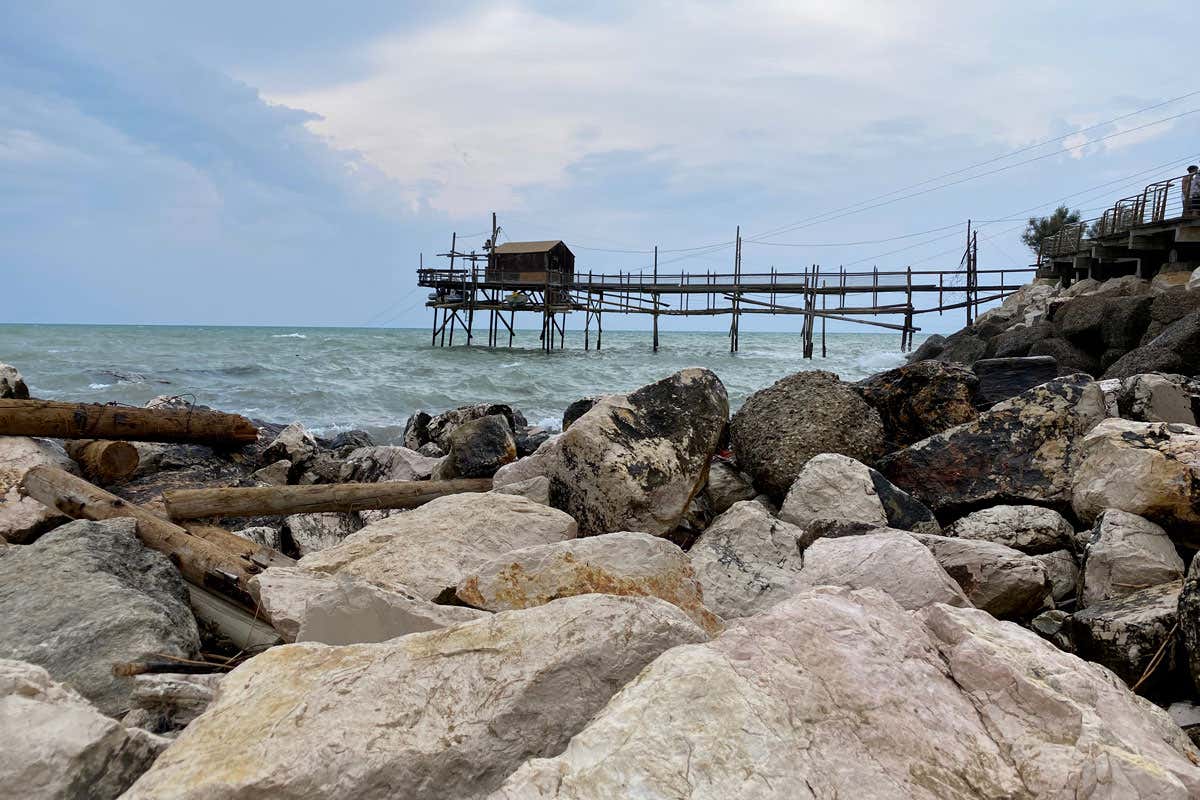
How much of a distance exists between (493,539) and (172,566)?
168 centimetres

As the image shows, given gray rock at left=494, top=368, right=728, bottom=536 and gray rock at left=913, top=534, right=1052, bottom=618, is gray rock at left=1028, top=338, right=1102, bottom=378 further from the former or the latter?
gray rock at left=913, top=534, right=1052, bottom=618

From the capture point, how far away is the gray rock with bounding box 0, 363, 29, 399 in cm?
886

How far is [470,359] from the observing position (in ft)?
111

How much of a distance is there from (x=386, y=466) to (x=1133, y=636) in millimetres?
6164

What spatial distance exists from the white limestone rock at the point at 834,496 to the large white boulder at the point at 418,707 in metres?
2.64

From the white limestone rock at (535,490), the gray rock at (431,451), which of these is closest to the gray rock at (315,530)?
the white limestone rock at (535,490)

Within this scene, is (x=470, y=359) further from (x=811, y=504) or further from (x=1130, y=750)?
(x=1130, y=750)

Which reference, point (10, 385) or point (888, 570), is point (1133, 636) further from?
point (10, 385)

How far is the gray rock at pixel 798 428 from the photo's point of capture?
5809mm

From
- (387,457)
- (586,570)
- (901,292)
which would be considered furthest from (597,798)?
(901,292)

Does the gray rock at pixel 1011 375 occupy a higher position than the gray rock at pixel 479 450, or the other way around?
the gray rock at pixel 1011 375

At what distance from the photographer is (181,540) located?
15.1ft

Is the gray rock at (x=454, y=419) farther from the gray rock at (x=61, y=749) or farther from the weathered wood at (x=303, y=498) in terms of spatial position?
the gray rock at (x=61, y=749)

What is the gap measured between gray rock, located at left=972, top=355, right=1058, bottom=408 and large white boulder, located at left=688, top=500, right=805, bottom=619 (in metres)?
3.69
